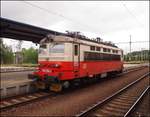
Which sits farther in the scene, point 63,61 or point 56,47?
point 56,47

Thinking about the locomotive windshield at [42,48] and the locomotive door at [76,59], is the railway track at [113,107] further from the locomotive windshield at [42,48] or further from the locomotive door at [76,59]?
the locomotive windshield at [42,48]

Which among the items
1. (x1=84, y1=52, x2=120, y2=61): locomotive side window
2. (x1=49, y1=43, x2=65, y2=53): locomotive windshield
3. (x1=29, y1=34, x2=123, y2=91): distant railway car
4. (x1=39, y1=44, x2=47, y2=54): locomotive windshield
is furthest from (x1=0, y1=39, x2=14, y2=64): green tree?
(x1=49, y1=43, x2=65, y2=53): locomotive windshield

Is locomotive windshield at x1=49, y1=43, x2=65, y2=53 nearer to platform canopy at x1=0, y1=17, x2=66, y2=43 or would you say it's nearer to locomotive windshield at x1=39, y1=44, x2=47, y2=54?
locomotive windshield at x1=39, y1=44, x2=47, y2=54

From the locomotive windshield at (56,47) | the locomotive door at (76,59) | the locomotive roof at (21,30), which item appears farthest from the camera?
the locomotive roof at (21,30)

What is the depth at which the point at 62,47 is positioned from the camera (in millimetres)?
12680

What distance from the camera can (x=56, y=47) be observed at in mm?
12938

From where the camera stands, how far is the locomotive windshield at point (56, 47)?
12683mm

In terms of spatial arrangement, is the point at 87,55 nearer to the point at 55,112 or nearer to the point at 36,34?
the point at 55,112

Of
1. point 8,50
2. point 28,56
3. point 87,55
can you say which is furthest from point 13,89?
point 28,56

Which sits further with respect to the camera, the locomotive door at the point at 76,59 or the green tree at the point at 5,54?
the green tree at the point at 5,54

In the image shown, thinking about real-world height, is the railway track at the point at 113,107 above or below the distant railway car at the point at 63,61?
below

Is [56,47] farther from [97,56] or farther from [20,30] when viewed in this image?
[20,30]

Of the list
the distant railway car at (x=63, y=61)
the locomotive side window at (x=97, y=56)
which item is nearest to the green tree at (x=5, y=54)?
the locomotive side window at (x=97, y=56)

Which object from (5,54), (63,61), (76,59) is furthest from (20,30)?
(5,54)
